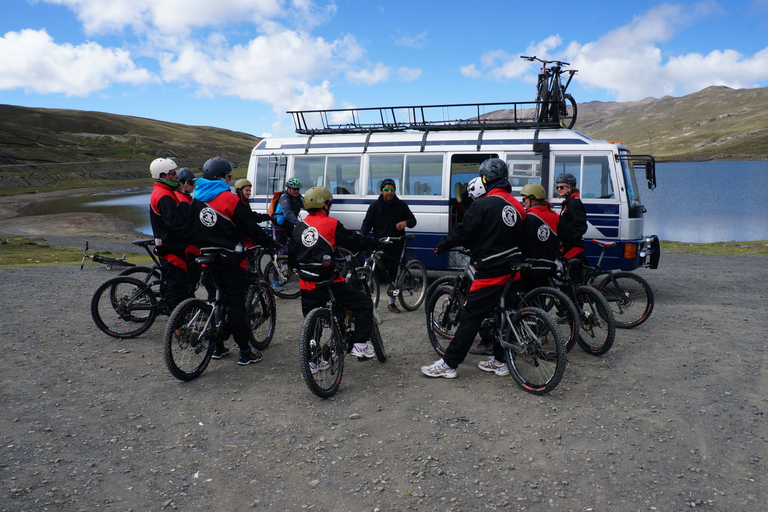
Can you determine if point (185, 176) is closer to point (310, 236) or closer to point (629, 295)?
point (310, 236)

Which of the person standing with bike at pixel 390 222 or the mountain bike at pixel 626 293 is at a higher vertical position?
the person standing with bike at pixel 390 222

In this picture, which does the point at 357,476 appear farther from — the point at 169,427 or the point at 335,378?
the point at 169,427

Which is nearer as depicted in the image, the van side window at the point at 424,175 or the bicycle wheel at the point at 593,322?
the bicycle wheel at the point at 593,322

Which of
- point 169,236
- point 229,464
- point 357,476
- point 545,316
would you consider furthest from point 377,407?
point 169,236

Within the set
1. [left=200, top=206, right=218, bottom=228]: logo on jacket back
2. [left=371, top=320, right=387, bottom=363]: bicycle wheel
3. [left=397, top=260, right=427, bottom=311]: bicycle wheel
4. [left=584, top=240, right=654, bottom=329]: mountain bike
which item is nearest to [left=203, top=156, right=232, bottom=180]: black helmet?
[left=200, top=206, right=218, bottom=228]: logo on jacket back

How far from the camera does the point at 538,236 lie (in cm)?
608

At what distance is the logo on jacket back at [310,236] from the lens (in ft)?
17.8

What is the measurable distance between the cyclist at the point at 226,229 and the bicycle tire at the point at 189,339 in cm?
30

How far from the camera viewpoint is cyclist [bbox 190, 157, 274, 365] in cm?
586

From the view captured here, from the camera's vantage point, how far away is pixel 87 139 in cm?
13425

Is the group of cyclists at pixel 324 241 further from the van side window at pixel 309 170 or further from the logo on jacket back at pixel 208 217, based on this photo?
the van side window at pixel 309 170

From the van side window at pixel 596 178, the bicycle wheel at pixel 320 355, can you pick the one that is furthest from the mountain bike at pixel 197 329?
the van side window at pixel 596 178

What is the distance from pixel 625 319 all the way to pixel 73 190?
71.4 m

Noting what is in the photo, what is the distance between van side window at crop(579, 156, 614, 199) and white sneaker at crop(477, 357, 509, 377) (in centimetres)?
511
